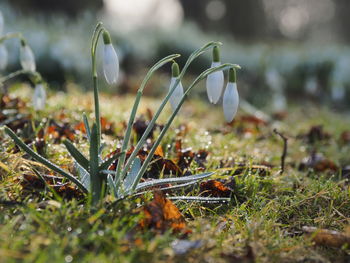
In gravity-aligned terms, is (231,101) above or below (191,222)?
above

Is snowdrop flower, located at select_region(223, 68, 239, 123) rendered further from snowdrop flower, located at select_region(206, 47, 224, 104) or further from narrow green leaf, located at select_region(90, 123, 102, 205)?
narrow green leaf, located at select_region(90, 123, 102, 205)

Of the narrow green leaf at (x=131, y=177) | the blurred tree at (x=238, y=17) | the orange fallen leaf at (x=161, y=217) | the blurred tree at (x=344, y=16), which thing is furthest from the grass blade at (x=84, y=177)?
the blurred tree at (x=344, y=16)

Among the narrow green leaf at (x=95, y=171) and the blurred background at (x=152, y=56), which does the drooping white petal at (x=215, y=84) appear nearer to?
the narrow green leaf at (x=95, y=171)

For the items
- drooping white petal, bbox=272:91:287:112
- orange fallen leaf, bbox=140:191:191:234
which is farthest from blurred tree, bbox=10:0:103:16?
orange fallen leaf, bbox=140:191:191:234

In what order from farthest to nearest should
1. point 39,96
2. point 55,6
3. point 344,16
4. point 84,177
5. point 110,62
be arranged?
point 344,16 < point 55,6 < point 39,96 < point 84,177 < point 110,62

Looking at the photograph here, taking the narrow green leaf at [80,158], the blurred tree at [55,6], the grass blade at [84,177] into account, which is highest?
the blurred tree at [55,6]

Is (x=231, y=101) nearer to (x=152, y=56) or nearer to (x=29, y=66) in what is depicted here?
(x=29, y=66)

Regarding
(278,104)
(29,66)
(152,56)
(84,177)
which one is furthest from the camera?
(152,56)

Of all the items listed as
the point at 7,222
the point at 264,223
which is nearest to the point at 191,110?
the point at 264,223

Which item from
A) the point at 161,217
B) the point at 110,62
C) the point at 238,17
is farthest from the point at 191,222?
the point at 238,17
